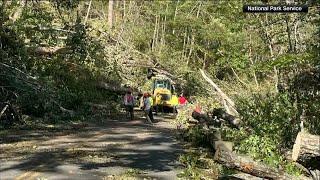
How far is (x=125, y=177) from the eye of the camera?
1102cm

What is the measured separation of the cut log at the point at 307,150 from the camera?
372 inches

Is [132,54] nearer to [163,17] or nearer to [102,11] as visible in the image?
[163,17]

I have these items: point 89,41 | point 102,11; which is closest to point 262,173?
point 89,41

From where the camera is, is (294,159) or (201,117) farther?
(201,117)

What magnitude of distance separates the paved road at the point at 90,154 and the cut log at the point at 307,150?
9.97 feet

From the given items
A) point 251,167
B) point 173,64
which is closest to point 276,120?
point 251,167

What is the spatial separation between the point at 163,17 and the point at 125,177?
1419 inches

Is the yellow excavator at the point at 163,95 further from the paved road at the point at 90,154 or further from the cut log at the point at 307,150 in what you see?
the cut log at the point at 307,150

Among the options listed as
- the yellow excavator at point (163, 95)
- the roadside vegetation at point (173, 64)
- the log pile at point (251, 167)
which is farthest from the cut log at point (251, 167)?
the yellow excavator at point (163, 95)

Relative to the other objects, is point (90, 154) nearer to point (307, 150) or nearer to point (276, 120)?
point (276, 120)

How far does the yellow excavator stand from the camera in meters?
30.4

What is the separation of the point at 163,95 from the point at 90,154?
17273 millimetres

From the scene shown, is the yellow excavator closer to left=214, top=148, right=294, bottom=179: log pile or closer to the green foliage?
the green foliage

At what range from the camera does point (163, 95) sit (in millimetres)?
30891
